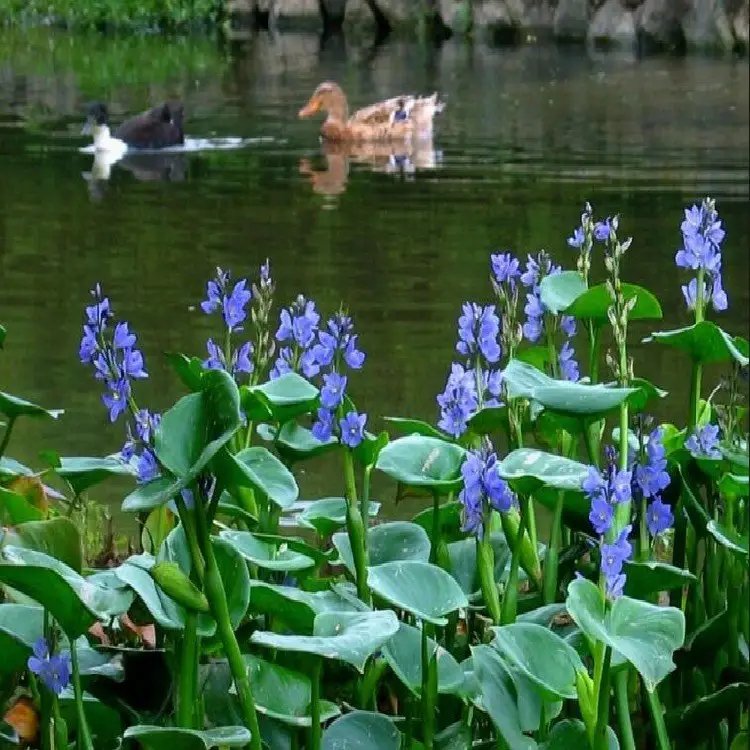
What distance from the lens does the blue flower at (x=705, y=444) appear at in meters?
2.73

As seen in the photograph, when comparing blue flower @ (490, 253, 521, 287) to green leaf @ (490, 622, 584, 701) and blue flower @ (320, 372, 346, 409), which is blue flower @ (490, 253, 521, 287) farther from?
green leaf @ (490, 622, 584, 701)

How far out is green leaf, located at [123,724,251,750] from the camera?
2129mm

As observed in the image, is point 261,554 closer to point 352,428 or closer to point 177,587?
point 352,428

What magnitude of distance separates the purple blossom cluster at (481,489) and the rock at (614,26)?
3175 centimetres

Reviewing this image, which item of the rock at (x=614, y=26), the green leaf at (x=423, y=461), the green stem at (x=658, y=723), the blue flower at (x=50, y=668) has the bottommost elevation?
the rock at (x=614, y=26)

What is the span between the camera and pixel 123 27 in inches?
1436

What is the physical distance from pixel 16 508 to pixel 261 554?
49cm

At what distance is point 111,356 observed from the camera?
8.08 ft

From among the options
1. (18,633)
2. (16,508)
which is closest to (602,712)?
(18,633)

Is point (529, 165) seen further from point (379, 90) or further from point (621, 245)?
point (621, 245)

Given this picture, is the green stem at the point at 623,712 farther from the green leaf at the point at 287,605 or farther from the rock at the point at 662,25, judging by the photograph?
the rock at the point at 662,25

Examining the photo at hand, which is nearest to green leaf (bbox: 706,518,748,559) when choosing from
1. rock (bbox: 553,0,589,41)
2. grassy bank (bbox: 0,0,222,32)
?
rock (bbox: 553,0,589,41)

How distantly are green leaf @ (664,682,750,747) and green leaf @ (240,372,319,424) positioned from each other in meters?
0.71

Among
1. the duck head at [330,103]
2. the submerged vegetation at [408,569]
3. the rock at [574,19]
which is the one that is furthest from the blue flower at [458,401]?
the rock at [574,19]
